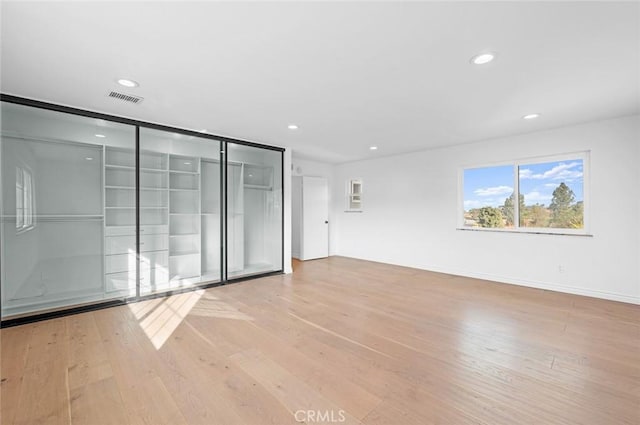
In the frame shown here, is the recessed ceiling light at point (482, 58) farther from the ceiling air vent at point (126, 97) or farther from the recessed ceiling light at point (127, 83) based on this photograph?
the ceiling air vent at point (126, 97)

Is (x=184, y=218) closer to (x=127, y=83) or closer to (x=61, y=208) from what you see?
(x=61, y=208)

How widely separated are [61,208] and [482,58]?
15.3 ft

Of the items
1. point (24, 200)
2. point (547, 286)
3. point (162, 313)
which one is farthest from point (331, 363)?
point (547, 286)

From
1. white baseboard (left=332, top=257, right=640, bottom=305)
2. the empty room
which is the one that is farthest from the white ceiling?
white baseboard (left=332, top=257, right=640, bottom=305)

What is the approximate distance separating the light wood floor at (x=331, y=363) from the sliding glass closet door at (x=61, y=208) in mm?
438

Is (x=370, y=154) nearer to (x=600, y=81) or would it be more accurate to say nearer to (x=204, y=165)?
(x=204, y=165)

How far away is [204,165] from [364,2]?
364cm

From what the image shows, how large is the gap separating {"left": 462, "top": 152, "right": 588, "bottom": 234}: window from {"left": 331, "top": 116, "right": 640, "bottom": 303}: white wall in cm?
15

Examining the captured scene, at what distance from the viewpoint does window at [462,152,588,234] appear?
13.8ft

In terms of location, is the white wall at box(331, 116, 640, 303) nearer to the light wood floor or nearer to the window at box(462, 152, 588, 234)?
the window at box(462, 152, 588, 234)

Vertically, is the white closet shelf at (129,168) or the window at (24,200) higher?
the white closet shelf at (129,168)

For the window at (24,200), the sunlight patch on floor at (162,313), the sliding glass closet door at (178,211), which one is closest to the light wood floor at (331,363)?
the sunlight patch on floor at (162,313)

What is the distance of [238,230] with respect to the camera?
4918 mm

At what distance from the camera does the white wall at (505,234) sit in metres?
3.78
